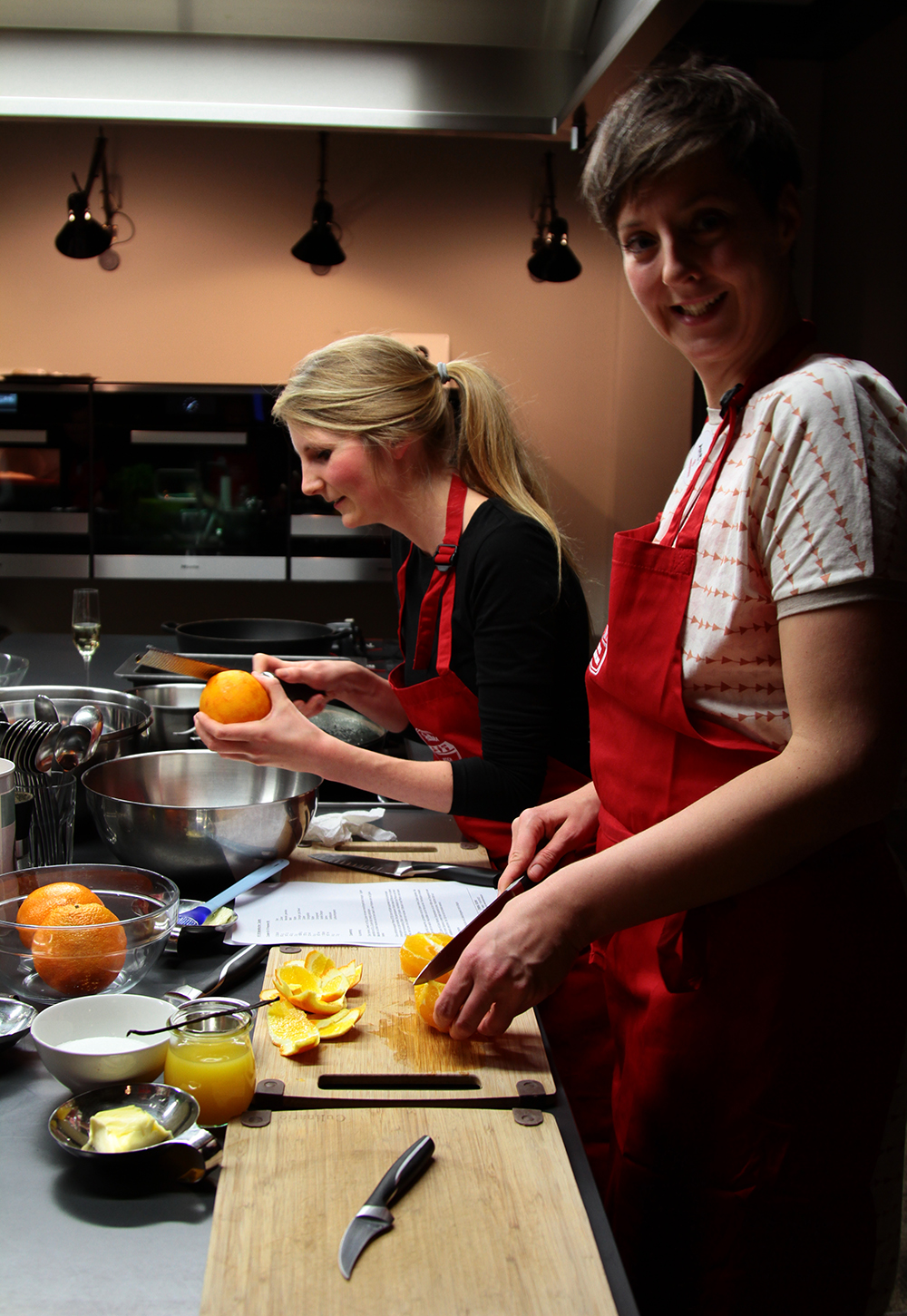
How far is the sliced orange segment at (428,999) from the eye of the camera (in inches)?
38.3

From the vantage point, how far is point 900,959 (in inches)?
39.5

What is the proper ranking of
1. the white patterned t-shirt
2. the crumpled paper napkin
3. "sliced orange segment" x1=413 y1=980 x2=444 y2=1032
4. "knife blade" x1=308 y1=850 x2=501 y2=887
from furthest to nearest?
the crumpled paper napkin < "knife blade" x1=308 y1=850 x2=501 y2=887 < "sliced orange segment" x1=413 y1=980 x2=444 y2=1032 < the white patterned t-shirt

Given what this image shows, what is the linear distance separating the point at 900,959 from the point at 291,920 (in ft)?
2.20

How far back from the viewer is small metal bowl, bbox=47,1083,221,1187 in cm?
75

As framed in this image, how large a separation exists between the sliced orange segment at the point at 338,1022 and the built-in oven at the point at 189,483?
3828 mm

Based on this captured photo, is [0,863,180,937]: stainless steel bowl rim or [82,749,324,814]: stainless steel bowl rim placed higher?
[82,749,324,814]: stainless steel bowl rim

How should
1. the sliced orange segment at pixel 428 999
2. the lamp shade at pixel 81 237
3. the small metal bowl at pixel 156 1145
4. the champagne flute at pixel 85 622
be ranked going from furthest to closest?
the lamp shade at pixel 81 237 < the champagne flute at pixel 85 622 < the sliced orange segment at pixel 428 999 < the small metal bowl at pixel 156 1145

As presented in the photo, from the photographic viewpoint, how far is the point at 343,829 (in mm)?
1506

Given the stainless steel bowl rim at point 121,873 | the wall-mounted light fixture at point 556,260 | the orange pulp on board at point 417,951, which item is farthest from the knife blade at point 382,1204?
the wall-mounted light fixture at point 556,260

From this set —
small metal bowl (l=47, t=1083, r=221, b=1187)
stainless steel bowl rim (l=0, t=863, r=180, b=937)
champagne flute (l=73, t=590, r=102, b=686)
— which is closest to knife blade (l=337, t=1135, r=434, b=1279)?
small metal bowl (l=47, t=1083, r=221, b=1187)

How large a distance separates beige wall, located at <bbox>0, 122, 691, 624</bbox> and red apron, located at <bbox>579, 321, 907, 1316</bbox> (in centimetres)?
394

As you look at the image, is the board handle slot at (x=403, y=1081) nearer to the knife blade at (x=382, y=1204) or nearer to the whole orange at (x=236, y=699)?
the knife blade at (x=382, y=1204)

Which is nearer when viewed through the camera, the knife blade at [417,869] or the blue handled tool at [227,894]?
the blue handled tool at [227,894]

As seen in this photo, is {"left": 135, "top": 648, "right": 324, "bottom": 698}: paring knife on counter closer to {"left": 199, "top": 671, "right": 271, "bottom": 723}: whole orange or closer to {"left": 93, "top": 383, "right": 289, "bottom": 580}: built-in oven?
{"left": 199, "top": 671, "right": 271, "bottom": 723}: whole orange
